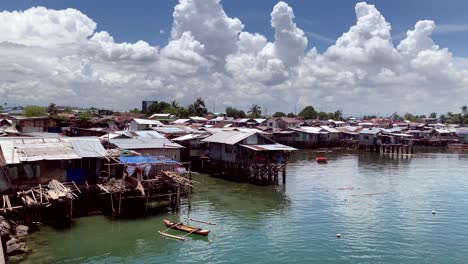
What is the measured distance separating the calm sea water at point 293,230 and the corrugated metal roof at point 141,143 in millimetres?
5310

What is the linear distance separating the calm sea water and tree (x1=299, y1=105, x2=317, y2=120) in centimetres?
10372

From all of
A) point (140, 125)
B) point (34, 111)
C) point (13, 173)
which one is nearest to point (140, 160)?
point (13, 173)

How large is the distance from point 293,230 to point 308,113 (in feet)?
407

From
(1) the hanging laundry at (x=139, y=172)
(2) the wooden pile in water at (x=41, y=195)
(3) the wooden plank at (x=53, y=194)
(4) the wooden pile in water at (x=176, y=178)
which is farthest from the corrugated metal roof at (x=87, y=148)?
(4) the wooden pile in water at (x=176, y=178)

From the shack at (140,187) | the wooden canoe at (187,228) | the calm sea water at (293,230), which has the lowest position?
the calm sea water at (293,230)

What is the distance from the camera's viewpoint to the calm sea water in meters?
21.5

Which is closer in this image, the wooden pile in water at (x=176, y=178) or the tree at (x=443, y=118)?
the wooden pile in water at (x=176, y=178)

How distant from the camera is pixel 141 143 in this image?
38.1 meters

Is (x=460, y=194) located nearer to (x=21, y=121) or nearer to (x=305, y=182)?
(x=305, y=182)

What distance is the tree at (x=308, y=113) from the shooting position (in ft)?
477

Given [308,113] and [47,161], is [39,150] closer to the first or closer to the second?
[47,161]

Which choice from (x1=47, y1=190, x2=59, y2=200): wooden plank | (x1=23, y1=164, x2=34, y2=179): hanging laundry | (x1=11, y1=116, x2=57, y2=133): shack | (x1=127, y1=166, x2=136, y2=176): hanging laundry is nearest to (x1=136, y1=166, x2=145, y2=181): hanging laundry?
(x1=127, y1=166, x2=136, y2=176): hanging laundry

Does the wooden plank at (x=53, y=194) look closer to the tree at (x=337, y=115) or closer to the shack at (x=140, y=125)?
the shack at (x=140, y=125)

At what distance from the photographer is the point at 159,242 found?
23.2 meters
